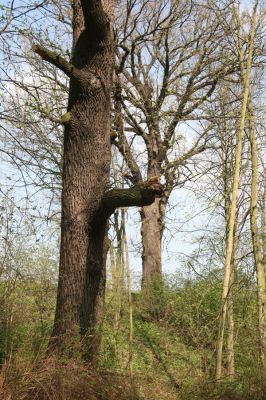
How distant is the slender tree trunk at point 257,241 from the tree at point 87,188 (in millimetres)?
2283

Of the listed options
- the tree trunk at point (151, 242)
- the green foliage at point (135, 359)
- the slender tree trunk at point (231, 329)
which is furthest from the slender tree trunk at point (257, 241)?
the tree trunk at point (151, 242)

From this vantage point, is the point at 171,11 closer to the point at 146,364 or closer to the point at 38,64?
the point at 38,64

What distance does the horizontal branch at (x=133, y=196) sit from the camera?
5211 millimetres

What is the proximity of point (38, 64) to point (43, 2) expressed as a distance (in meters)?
6.69

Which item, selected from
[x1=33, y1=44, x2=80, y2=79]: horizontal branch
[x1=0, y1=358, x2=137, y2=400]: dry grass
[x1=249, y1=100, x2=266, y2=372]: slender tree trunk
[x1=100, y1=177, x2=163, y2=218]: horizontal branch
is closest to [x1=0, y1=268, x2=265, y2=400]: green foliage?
[x1=0, y1=358, x2=137, y2=400]: dry grass

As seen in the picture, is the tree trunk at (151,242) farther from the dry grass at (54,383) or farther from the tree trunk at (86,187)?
the dry grass at (54,383)

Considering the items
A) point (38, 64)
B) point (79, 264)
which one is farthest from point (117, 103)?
point (79, 264)

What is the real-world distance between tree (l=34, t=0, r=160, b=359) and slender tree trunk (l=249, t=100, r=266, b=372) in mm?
2283

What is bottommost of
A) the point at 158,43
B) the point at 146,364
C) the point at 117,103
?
the point at 146,364

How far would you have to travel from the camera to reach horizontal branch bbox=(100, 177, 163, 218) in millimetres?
5211

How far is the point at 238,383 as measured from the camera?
5953 mm

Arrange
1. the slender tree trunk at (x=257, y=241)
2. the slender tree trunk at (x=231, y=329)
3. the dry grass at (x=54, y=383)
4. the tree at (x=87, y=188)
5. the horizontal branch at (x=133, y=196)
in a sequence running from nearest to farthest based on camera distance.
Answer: the dry grass at (x=54, y=383) → the horizontal branch at (x=133, y=196) → the tree at (x=87, y=188) → the slender tree trunk at (x=257, y=241) → the slender tree trunk at (x=231, y=329)

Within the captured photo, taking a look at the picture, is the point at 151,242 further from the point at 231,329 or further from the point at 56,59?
the point at 56,59

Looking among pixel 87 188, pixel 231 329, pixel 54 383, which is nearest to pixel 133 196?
pixel 87 188
